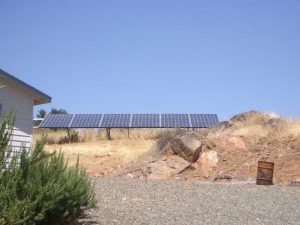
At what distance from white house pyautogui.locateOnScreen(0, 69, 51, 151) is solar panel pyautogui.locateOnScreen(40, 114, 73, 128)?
1946cm

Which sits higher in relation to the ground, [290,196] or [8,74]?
[8,74]

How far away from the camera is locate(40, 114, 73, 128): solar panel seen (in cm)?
3597

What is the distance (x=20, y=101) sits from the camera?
1600 cm

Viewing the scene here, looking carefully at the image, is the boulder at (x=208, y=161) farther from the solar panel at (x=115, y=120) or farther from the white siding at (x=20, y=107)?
the solar panel at (x=115, y=120)

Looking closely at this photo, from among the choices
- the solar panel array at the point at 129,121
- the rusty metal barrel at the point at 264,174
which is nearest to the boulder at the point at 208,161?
the rusty metal barrel at the point at 264,174

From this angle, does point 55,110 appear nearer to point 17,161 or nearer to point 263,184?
point 263,184

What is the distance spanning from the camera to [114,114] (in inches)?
1532

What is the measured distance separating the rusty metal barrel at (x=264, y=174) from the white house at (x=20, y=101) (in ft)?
26.6

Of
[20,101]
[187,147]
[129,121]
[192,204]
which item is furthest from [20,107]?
[129,121]

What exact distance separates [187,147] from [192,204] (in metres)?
9.40

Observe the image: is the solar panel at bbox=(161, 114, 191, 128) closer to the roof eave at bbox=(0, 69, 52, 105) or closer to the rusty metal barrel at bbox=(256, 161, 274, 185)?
the rusty metal barrel at bbox=(256, 161, 274, 185)

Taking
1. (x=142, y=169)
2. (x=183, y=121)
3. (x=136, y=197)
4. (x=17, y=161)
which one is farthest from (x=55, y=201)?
(x=183, y=121)

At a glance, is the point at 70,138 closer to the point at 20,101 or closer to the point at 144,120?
the point at 144,120

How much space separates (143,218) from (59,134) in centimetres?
2771
